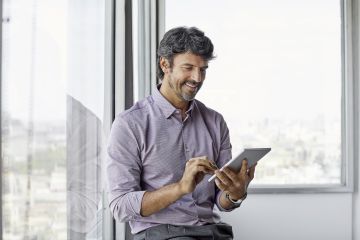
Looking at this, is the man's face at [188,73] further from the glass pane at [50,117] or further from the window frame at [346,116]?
the window frame at [346,116]

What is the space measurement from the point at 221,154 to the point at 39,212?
0.78m

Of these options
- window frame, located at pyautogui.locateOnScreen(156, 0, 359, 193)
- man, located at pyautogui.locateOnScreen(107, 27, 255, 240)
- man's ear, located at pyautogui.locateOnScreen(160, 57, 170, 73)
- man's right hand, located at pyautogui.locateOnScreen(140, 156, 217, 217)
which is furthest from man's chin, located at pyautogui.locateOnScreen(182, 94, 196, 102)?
window frame, located at pyautogui.locateOnScreen(156, 0, 359, 193)

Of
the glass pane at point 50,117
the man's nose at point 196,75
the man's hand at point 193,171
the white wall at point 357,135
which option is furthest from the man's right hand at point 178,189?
the white wall at point 357,135

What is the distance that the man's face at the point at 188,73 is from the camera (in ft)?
5.69

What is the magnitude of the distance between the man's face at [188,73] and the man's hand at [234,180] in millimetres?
306

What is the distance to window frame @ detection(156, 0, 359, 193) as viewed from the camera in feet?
11.5

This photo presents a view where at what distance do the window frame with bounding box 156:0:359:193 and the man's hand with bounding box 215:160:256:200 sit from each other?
1.84 m

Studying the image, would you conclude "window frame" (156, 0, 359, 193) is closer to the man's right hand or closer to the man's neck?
the man's neck

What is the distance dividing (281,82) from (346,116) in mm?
479

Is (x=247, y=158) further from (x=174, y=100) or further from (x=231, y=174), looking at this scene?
(x=174, y=100)

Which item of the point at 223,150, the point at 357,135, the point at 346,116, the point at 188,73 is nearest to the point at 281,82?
the point at 346,116

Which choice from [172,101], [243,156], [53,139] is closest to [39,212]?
[53,139]

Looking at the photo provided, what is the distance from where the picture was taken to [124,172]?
5.28 ft

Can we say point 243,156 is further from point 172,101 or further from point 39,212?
point 39,212
